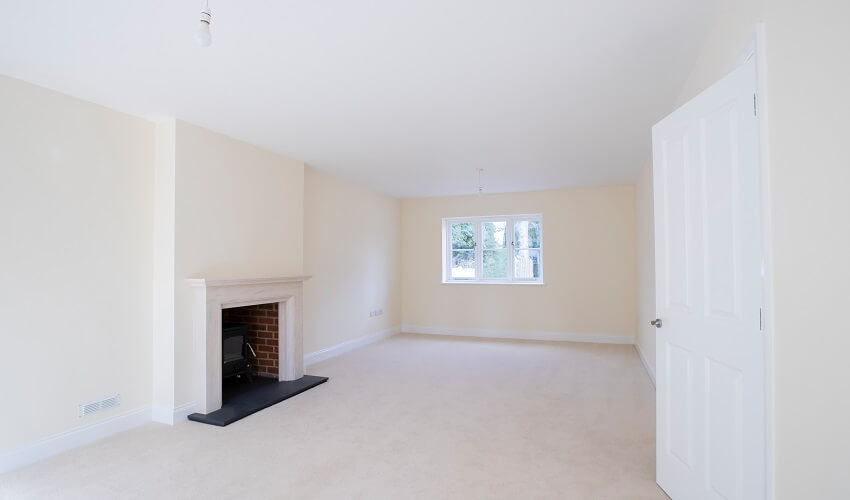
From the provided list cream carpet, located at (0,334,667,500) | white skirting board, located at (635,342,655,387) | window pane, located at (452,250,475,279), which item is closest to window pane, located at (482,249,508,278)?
window pane, located at (452,250,475,279)

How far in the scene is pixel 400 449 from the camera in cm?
305

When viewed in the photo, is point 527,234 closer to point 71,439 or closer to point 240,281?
point 240,281

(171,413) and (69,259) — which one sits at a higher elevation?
(69,259)

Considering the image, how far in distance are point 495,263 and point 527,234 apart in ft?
2.42

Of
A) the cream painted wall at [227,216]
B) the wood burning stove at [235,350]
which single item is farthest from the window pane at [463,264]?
the wood burning stove at [235,350]

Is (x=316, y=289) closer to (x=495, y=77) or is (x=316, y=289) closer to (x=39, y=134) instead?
(x=39, y=134)

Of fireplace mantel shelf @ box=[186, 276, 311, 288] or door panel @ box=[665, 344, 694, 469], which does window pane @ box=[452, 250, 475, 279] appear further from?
door panel @ box=[665, 344, 694, 469]

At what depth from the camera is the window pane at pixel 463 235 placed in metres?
8.00

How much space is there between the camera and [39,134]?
3.03m

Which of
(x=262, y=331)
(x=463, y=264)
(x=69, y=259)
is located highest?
(x=69, y=259)

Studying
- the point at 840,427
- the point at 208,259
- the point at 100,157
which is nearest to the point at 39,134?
the point at 100,157

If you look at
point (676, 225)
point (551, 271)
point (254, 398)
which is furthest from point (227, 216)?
point (551, 271)

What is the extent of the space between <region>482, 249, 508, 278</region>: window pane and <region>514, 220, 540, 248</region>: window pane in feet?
0.99

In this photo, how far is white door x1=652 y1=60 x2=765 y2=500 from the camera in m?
1.75
